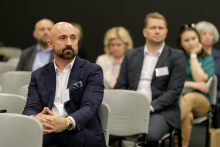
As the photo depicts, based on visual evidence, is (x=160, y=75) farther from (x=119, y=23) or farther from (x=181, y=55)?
(x=119, y=23)

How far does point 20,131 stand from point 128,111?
1.15 m

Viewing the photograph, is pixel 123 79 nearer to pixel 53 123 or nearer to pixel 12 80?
pixel 12 80

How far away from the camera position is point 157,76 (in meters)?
3.22

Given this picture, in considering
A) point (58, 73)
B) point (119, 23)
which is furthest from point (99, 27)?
point (58, 73)

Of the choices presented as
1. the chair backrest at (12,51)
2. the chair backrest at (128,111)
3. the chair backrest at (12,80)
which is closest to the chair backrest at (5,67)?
the chair backrest at (12,80)

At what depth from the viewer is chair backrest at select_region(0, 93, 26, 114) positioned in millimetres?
2496

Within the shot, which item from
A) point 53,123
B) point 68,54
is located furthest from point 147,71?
point 53,123

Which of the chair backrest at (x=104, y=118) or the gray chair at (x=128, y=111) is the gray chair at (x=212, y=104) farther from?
the chair backrest at (x=104, y=118)

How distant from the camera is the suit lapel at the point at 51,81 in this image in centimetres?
228

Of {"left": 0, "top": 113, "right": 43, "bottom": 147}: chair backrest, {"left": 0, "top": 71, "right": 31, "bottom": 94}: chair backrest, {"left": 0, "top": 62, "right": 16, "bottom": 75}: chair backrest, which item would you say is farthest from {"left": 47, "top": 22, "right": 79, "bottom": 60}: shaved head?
{"left": 0, "top": 62, "right": 16, "bottom": 75}: chair backrest

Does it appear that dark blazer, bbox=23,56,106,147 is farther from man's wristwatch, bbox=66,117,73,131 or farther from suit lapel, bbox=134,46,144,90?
suit lapel, bbox=134,46,144,90

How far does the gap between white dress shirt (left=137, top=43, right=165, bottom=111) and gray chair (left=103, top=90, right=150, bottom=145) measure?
503mm

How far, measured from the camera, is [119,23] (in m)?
5.65

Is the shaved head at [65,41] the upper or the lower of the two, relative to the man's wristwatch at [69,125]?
upper
